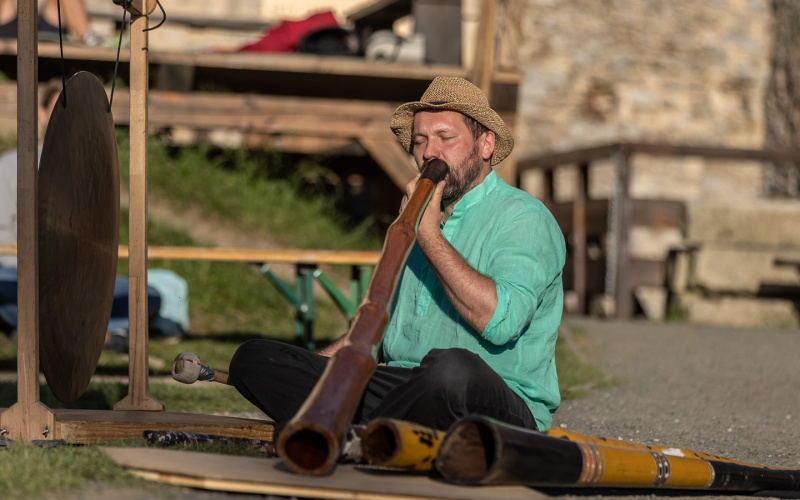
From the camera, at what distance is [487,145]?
301 centimetres

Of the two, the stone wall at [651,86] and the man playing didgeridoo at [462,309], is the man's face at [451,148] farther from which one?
the stone wall at [651,86]

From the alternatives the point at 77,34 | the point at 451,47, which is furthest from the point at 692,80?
the point at 77,34

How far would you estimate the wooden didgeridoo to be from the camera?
7.11 ft

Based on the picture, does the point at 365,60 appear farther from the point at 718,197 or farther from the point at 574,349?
the point at 718,197

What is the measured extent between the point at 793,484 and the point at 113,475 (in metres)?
1.69

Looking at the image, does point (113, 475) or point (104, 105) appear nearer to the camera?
point (113, 475)

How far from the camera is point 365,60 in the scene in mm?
7391

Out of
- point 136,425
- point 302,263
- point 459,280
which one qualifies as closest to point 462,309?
point 459,280

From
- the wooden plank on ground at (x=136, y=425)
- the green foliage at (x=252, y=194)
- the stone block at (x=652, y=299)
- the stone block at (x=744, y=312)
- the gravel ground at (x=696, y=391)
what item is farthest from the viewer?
the stone block at (x=652, y=299)

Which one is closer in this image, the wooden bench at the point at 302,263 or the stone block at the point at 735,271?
the wooden bench at the point at 302,263

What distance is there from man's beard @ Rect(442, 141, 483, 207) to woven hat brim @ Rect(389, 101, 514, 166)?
0.26 feet

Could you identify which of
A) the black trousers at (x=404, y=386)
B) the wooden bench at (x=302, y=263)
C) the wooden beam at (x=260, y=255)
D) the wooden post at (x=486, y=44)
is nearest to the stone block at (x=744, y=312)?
the wooden post at (x=486, y=44)

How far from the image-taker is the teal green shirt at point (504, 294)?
268cm

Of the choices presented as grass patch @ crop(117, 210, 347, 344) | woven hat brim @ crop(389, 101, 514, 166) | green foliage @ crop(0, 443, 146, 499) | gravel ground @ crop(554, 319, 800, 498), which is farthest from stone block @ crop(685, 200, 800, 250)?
green foliage @ crop(0, 443, 146, 499)
